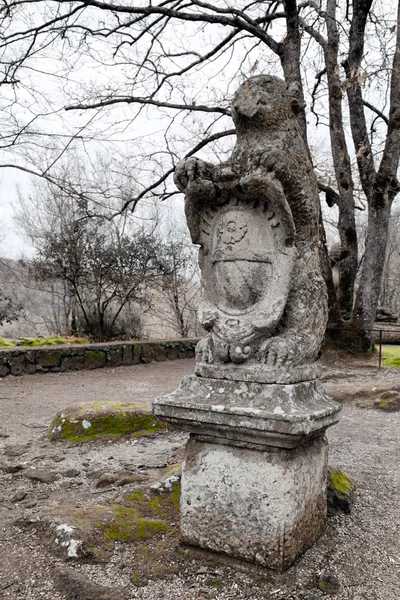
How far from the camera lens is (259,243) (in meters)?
3.07

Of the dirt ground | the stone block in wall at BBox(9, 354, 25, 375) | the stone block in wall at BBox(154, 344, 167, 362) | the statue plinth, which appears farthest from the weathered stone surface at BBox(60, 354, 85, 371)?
the statue plinth

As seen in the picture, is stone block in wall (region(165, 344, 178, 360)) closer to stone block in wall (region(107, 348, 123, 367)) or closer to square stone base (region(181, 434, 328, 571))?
stone block in wall (region(107, 348, 123, 367))

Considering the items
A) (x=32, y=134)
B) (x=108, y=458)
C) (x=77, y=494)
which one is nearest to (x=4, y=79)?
(x=32, y=134)

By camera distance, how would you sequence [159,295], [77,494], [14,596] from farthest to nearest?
[159,295] → [77,494] → [14,596]

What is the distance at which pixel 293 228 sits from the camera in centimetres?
302

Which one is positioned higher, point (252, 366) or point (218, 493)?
point (252, 366)

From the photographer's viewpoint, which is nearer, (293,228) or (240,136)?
(293,228)

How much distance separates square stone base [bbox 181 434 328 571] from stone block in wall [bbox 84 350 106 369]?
844cm

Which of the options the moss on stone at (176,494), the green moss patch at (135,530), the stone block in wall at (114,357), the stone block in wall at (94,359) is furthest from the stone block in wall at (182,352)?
the green moss patch at (135,530)

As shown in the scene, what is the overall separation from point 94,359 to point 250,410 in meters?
9.00

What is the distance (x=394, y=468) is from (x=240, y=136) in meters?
3.16

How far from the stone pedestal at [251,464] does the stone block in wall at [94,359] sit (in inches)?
332

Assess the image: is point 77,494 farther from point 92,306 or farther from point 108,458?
point 92,306

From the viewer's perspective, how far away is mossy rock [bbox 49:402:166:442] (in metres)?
Answer: 5.68
